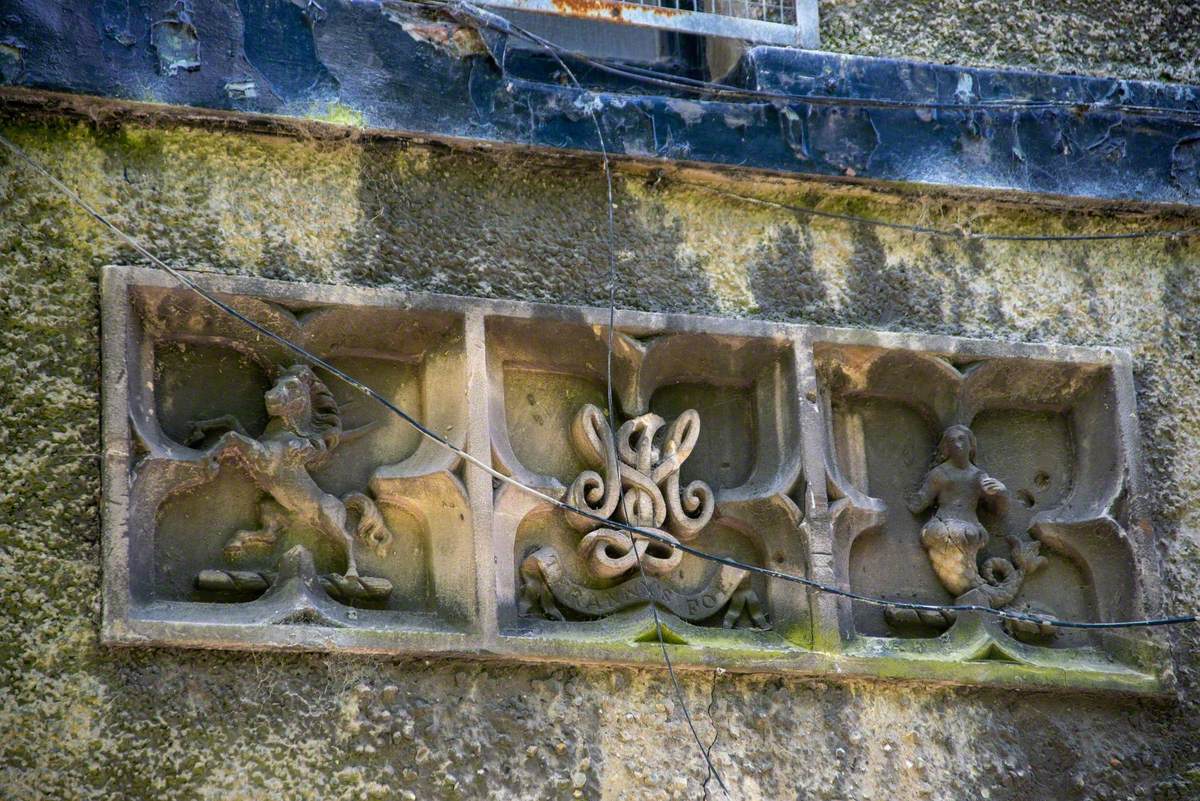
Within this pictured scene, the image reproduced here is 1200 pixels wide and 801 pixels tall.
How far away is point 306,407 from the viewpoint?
4672 millimetres

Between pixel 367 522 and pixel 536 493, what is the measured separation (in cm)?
38

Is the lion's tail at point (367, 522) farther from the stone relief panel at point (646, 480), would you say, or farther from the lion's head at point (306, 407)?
the stone relief panel at point (646, 480)

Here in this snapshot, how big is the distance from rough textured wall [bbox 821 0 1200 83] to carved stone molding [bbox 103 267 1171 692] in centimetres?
84

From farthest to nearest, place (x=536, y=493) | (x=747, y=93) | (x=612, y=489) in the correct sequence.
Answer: (x=747, y=93) < (x=612, y=489) < (x=536, y=493)

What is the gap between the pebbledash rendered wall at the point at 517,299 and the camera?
429cm

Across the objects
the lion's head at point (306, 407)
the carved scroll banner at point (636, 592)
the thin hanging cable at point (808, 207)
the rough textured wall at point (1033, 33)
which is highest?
the rough textured wall at point (1033, 33)

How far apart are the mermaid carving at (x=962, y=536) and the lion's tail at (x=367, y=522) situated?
4.07ft

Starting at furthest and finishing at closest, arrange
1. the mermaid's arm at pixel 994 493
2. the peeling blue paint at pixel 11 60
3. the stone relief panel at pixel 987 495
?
the mermaid's arm at pixel 994 493, the stone relief panel at pixel 987 495, the peeling blue paint at pixel 11 60

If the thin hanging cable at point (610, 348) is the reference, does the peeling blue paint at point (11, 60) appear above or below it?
above

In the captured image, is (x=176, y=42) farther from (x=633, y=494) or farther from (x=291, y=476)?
(x=633, y=494)

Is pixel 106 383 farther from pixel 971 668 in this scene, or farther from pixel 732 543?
pixel 971 668

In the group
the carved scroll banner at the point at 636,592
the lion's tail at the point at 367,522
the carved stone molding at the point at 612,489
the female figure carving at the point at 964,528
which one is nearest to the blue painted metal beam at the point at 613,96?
the carved stone molding at the point at 612,489

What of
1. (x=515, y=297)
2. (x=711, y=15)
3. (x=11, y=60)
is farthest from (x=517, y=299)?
(x=11, y=60)

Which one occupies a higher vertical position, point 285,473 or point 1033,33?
point 1033,33
